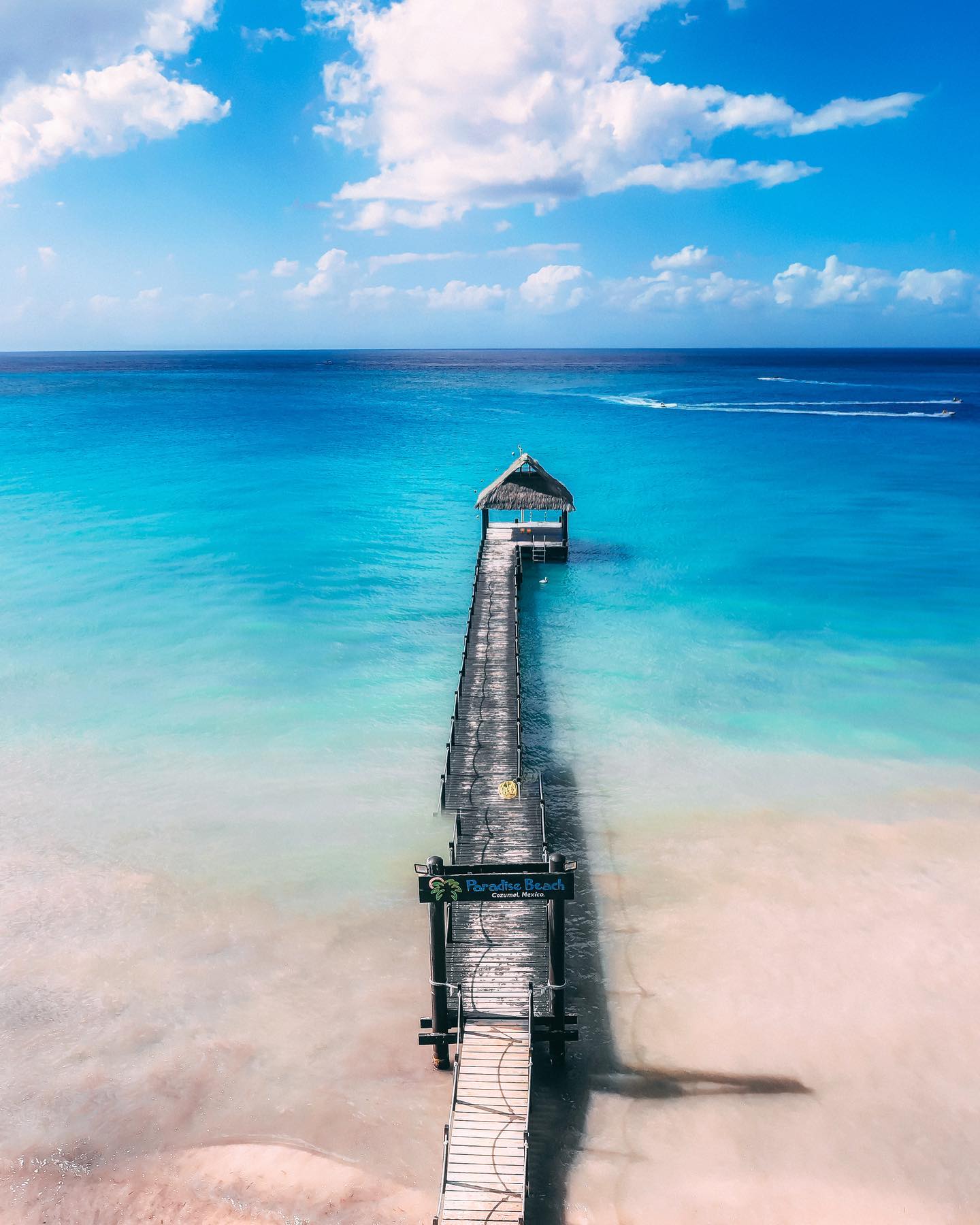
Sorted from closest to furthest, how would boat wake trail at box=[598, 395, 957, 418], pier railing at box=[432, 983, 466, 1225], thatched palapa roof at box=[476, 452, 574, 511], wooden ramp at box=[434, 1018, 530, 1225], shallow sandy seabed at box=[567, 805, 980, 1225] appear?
wooden ramp at box=[434, 1018, 530, 1225]
pier railing at box=[432, 983, 466, 1225]
shallow sandy seabed at box=[567, 805, 980, 1225]
thatched palapa roof at box=[476, 452, 574, 511]
boat wake trail at box=[598, 395, 957, 418]

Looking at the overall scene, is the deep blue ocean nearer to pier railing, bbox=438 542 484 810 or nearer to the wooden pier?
pier railing, bbox=438 542 484 810

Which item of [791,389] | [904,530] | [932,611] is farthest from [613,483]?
[791,389]

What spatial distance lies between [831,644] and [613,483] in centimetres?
2867

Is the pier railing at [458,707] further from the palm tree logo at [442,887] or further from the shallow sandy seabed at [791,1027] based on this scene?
the palm tree logo at [442,887]

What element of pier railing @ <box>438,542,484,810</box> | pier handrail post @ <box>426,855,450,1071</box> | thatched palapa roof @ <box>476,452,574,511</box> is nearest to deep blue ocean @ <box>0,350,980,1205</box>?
pier railing @ <box>438,542,484,810</box>

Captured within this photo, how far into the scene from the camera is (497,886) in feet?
41.5

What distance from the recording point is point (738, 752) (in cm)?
2145

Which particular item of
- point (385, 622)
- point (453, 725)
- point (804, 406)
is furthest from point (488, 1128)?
point (804, 406)

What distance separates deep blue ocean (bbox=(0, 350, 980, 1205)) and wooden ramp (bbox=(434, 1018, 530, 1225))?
2.60ft

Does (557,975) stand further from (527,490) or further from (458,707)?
(527,490)

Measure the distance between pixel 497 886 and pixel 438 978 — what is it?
1687 mm

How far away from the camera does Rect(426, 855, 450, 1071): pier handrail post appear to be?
12.4 metres

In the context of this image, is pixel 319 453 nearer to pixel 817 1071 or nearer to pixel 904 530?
pixel 904 530

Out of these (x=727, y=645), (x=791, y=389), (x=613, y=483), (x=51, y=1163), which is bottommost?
(x=51, y=1163)
